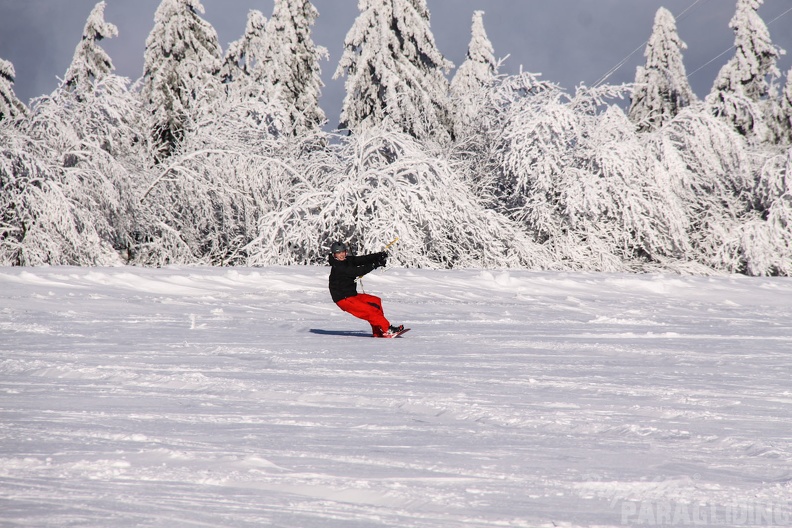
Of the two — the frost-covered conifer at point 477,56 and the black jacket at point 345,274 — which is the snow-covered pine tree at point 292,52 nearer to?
the frost-covered conifer at point 477,56

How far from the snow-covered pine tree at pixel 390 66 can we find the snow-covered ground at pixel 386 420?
18.5 meters

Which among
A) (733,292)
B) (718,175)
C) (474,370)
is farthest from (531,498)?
(718,175)

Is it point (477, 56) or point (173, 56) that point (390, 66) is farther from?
point (477, 56)

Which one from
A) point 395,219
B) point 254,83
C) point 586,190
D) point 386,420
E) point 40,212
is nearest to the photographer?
point 386,420

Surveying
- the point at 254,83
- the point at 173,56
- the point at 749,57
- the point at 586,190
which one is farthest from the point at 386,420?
the point at 749,57

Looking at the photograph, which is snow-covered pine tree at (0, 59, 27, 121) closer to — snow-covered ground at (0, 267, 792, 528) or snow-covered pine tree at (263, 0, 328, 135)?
snow-covered pine tree at (263, 0, 328, 135)

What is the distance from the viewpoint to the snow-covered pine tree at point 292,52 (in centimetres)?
3272

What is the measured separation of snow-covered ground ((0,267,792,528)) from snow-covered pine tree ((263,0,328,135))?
22.9 metres

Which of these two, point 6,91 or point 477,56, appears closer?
point 6,91

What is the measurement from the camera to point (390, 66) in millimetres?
29281

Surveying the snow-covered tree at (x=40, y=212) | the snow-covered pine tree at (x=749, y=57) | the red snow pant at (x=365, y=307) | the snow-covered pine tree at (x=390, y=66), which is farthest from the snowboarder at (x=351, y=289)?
the snow-covered pine tree at (x=749, y=57)

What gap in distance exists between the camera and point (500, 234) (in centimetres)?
2059

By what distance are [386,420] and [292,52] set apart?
30.1m

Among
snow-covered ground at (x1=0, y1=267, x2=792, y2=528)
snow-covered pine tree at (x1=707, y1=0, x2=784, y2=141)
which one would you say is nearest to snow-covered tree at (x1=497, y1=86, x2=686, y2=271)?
snow-covered ground at (x1=0, y1=267, x2=792, y2=528)
